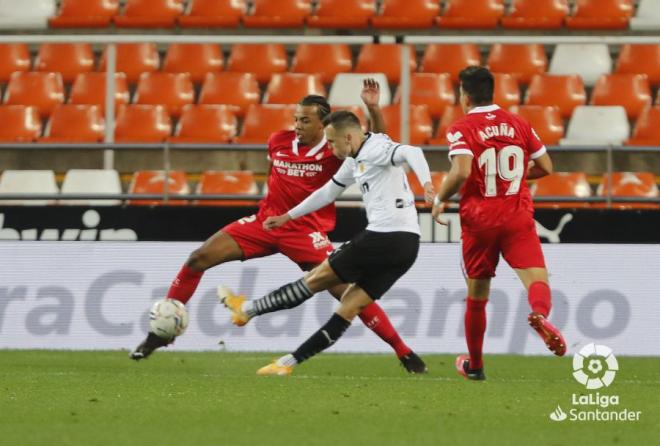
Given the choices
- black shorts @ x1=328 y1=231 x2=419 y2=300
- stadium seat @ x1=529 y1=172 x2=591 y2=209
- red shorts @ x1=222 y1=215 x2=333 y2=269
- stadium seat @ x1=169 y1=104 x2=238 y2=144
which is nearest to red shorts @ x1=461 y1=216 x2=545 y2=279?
black shorts @ x1=328 y1=231 x2=419 y2=300

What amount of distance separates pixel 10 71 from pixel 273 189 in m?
6.51

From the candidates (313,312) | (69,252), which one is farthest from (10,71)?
(313,312)

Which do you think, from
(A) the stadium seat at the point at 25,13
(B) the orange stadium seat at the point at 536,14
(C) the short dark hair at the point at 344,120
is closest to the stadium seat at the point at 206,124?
(A) the stadium seat at the point at 25,13

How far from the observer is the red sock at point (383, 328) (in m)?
9.90

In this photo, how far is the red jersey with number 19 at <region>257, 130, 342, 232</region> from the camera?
411 inches

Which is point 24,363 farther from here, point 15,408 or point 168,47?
point 168,47

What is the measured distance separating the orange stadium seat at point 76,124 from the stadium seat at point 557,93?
14.6ft

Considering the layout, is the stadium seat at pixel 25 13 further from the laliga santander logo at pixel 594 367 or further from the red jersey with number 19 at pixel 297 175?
the laliga santander logo at pixel 594 367

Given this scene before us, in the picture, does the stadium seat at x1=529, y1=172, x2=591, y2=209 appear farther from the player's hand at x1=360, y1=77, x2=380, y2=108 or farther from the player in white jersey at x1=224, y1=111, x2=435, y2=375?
the player in white jersey at x1=224, y1=111, x2=435, y2=375

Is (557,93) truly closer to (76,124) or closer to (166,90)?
(166,90)

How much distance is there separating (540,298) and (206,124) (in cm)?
711

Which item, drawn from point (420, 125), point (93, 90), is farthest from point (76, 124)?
point (420, 125)

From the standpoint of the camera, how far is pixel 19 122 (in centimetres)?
1516

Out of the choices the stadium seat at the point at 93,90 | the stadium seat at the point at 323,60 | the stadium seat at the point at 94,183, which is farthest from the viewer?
the stadium seat at the point at 323,60
